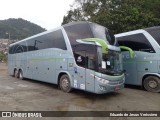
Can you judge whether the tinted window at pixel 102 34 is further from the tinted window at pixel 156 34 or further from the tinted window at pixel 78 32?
the tinted window at pixel 156 34

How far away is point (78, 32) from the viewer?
9836mm

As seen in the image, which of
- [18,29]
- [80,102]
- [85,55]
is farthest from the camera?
[18,29]

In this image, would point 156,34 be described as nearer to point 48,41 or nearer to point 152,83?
point 152,83

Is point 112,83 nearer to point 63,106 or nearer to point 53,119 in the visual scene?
point 63,106

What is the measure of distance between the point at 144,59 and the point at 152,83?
54.4 inches

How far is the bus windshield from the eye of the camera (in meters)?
8.59

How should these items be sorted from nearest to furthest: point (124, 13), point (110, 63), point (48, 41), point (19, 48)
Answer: point (110, 63) < point (48, 41) < point (19, 48) < point (124, 13)

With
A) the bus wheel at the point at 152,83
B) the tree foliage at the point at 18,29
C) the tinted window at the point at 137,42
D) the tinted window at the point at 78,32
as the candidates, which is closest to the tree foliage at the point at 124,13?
the tinted window at the point at 137,42

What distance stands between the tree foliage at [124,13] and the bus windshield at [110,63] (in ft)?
39.2

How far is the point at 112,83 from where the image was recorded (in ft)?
28.9

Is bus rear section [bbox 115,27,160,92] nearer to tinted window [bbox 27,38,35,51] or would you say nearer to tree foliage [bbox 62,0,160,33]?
tinted window [bbox 27,38,35,51]

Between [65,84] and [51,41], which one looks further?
[51,41]

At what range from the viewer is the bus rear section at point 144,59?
10914 mm

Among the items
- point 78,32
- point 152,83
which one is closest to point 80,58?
point 78,32
